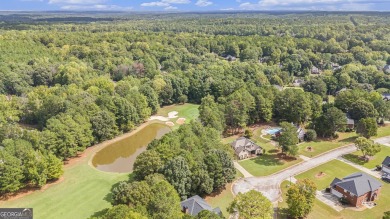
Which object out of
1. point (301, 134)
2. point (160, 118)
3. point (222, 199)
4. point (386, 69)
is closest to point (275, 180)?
point (222, 199)

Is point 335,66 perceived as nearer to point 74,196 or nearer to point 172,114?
point 172,114

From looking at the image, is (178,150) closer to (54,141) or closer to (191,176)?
(191,176)

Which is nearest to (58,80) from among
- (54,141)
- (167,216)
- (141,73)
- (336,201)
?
(141,73)

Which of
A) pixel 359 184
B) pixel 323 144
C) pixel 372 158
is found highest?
pixel 359 184

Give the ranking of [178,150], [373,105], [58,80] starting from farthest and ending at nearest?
[58,80] < [373,105] < [178,150]

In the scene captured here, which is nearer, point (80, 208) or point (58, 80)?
point (80, 208)

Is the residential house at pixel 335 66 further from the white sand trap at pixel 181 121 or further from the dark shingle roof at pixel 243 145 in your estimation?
the dark shingle roof at pixel 243 145

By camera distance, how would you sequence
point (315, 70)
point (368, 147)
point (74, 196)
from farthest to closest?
point (315, 70)
point (368, 147)
point (74, 196)

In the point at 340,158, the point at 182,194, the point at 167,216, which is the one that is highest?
the point at 167,216
